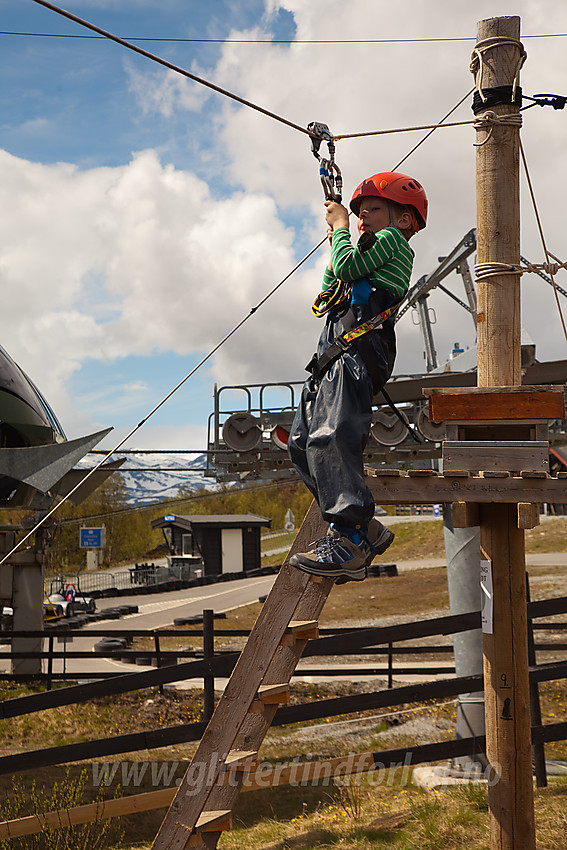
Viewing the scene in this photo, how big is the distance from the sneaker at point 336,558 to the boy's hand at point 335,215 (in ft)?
4.72

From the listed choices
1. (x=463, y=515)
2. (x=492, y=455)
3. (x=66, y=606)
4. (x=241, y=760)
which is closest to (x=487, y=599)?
(x=463, y=515)

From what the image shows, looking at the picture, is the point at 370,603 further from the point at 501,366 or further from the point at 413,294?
the point at 501,366

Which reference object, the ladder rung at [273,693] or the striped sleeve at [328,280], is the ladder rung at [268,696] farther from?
the striped sleeve at [328,280]

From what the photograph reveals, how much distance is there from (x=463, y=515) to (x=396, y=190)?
1883mm

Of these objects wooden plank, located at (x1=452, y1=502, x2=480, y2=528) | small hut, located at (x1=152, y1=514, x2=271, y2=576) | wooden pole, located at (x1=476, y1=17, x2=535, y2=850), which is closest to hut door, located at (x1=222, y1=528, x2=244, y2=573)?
small hut, located at (x1=152, y1=514, x2=271, y2=576)

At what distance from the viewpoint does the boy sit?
10.4 ft

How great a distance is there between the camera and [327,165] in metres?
3.57

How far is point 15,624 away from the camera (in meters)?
13.5

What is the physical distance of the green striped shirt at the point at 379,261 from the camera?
10.8 ft

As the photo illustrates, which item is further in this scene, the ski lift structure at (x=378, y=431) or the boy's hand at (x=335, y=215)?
the ski lift structure at (x=378, y=431)

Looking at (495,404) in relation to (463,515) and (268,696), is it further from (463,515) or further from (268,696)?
(268,696)

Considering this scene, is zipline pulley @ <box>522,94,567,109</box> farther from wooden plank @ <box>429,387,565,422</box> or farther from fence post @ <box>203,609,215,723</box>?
fence post @ <box>203,609,215,723</box>

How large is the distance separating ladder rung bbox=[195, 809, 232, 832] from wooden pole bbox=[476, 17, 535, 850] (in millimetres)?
1832

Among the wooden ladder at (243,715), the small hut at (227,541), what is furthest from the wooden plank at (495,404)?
the small hut at (227,541)
